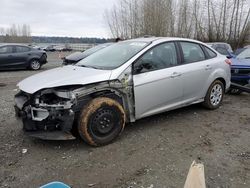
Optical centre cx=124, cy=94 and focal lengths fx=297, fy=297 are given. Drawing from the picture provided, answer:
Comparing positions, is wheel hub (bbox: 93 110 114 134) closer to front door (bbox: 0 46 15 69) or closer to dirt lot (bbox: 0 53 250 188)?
dirt lot (bbox: 0 53 250 188)

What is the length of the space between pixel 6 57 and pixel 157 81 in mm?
11978

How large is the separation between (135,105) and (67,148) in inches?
50.8

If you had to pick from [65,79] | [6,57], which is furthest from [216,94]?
[6,57]

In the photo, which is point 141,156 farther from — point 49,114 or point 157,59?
point 157,59

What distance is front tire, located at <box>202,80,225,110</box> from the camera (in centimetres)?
635

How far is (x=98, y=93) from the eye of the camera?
4.59m

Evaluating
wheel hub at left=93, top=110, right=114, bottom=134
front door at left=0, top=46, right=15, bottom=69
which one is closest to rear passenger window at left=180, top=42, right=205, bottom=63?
wheel hub at left=93, top=110, right=114, bottom=134

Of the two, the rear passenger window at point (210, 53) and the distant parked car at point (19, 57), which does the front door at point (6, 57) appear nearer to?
the distant parked car at point (19, 57)

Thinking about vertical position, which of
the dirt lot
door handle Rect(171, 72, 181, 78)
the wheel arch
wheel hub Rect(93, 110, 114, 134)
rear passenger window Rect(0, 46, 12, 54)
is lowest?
the dirt lot

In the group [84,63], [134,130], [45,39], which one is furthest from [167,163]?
[45,39]

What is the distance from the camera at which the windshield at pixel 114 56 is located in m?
5.04

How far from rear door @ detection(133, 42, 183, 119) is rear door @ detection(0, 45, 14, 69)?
38.0 feet


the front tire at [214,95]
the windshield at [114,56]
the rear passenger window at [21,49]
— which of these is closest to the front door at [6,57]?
the rear passenger window at [21,49]

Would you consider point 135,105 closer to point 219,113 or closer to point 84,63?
point 84,63
